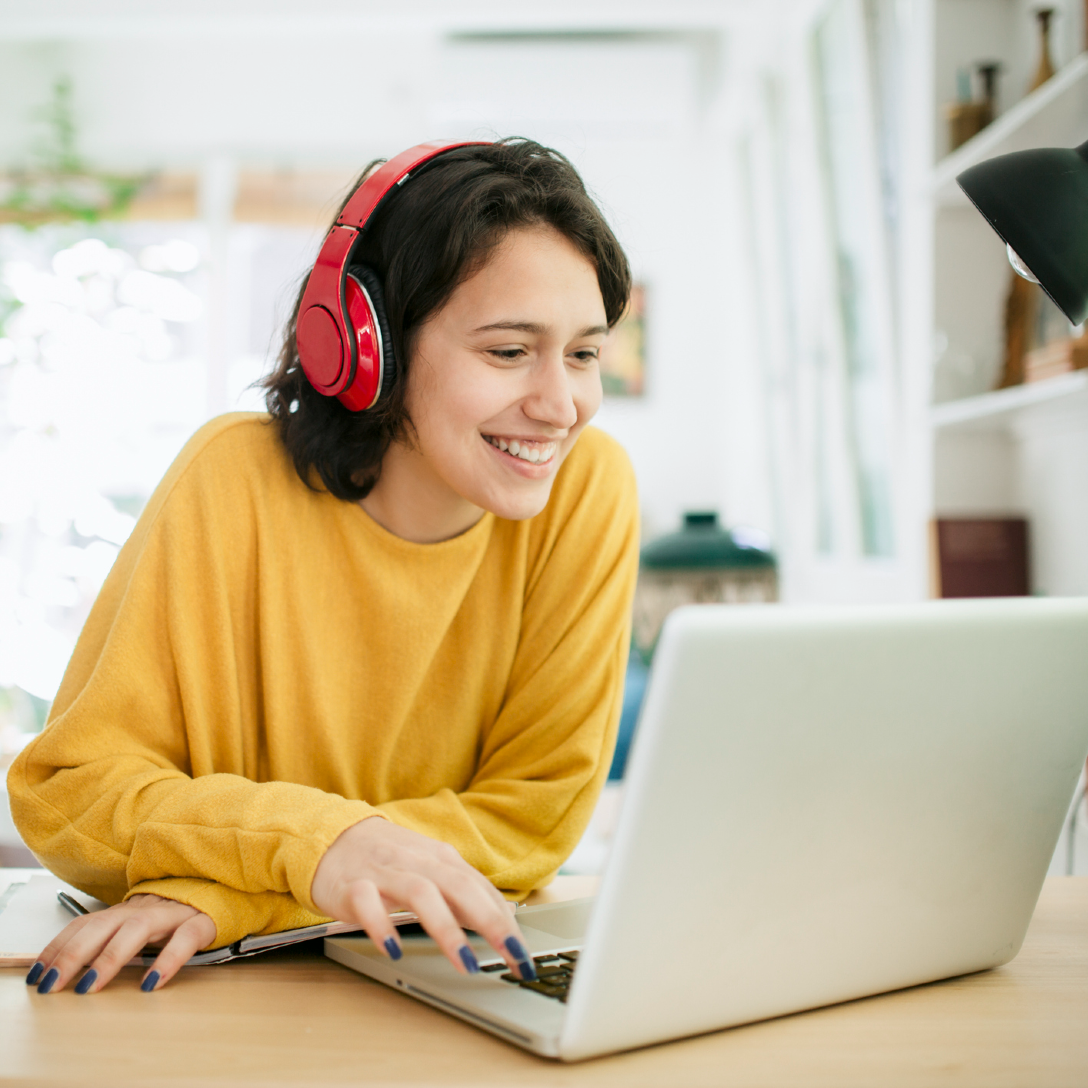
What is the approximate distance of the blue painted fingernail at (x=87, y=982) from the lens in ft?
2.12

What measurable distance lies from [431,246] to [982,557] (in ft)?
5.11

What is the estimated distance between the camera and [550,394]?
0.95 meters

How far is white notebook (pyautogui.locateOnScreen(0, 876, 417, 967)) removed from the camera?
0.71 meters

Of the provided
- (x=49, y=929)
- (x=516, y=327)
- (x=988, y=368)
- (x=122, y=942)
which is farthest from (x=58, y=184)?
(x=122, y=942)

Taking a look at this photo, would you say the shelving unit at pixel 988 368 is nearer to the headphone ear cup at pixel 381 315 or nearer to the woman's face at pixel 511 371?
the woman's face at pixel 511 371

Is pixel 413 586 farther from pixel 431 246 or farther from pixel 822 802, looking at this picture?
pixel 822 802

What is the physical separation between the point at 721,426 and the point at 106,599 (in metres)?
4.51

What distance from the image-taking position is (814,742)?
0.54m

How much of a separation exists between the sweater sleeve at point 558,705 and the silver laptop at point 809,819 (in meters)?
0.24

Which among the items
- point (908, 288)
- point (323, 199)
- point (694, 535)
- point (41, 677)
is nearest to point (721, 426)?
point (694, 535)

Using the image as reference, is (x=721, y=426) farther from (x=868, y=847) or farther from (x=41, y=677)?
(x=868, y=847)

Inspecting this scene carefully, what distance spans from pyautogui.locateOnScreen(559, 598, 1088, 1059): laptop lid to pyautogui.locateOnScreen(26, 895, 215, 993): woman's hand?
280 mm

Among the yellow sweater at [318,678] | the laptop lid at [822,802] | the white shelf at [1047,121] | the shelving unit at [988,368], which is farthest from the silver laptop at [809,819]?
the shelving unit at [988,368]

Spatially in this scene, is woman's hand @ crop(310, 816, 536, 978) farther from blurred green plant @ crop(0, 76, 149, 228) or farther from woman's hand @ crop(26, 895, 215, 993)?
blurred green plant @ crop(0, 76, 149, 228)
